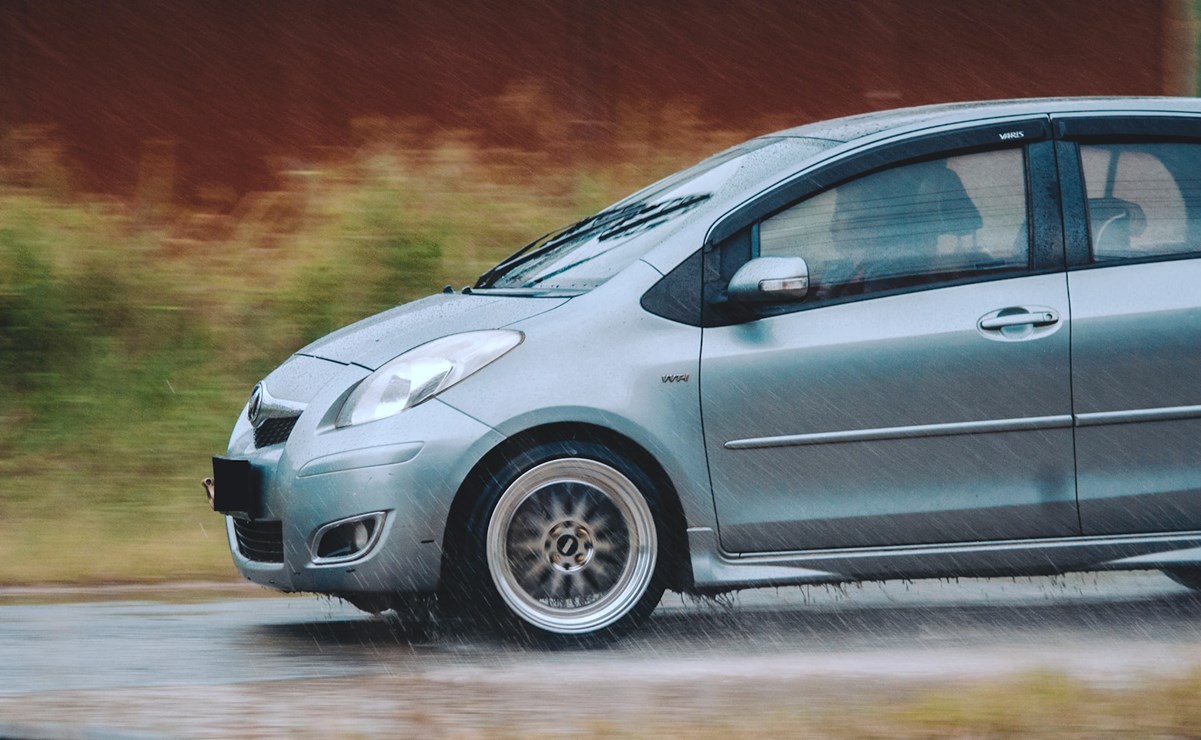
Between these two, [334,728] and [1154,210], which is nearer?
[334,728]

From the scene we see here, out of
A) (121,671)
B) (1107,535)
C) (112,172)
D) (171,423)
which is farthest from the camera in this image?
(112,172)

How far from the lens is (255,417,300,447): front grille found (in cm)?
617

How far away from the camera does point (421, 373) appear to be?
591 cm

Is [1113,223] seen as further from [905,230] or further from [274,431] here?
[274,431]

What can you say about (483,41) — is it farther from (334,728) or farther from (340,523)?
(334,728)

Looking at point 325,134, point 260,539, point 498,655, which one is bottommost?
point 498,655

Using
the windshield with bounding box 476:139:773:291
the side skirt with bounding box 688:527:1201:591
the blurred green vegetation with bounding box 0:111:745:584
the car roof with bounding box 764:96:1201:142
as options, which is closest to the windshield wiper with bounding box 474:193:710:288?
the windshield with bounding box 476:139:773:291

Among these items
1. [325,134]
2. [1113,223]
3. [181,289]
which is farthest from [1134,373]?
[325,134]

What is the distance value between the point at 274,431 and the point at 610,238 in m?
1.34

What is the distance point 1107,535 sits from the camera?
6.13m

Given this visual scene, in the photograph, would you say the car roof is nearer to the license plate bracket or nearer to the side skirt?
the side skirt

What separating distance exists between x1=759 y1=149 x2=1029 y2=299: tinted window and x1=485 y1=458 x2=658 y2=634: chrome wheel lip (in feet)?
3.01

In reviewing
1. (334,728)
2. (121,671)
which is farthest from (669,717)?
(121,671)

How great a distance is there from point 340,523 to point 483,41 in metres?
8.22
